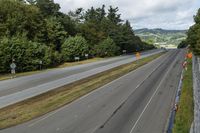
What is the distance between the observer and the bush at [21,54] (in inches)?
2318

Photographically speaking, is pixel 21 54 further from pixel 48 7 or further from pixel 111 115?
pixel 48 7

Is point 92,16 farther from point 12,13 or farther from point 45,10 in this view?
point 12,13

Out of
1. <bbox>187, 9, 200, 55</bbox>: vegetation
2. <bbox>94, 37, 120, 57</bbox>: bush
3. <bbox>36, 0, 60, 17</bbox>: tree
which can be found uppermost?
<bbox>36, 0, 60, 17</bbox>: tree

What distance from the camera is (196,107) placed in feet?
74.5

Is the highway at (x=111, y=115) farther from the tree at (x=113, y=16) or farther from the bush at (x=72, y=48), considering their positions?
the tree at (x=113, y=16)

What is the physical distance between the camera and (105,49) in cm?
11200

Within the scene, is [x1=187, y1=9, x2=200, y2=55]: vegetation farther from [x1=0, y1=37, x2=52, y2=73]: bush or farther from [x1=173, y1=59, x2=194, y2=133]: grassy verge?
[x1=0, y1=37, x2=52, y2=73]: bush

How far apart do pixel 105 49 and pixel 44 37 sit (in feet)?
96.5

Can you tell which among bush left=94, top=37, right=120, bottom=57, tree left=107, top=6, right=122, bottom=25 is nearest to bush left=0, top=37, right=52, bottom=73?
bush left=94, top=37, right=120, bottom=57

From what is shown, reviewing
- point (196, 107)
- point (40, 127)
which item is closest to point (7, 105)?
point (40, 127)

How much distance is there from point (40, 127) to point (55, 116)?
3.01 metres

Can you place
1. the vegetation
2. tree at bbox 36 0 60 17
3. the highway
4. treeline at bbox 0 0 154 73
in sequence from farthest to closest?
tree at bbox 36 0 60 17 < treeline at bbox 0 0 154 73 < the vegetation < the highway

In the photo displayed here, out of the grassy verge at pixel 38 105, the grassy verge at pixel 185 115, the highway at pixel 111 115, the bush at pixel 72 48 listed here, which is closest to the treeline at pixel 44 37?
the bush at pixel 72 48

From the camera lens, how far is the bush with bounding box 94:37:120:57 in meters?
109
